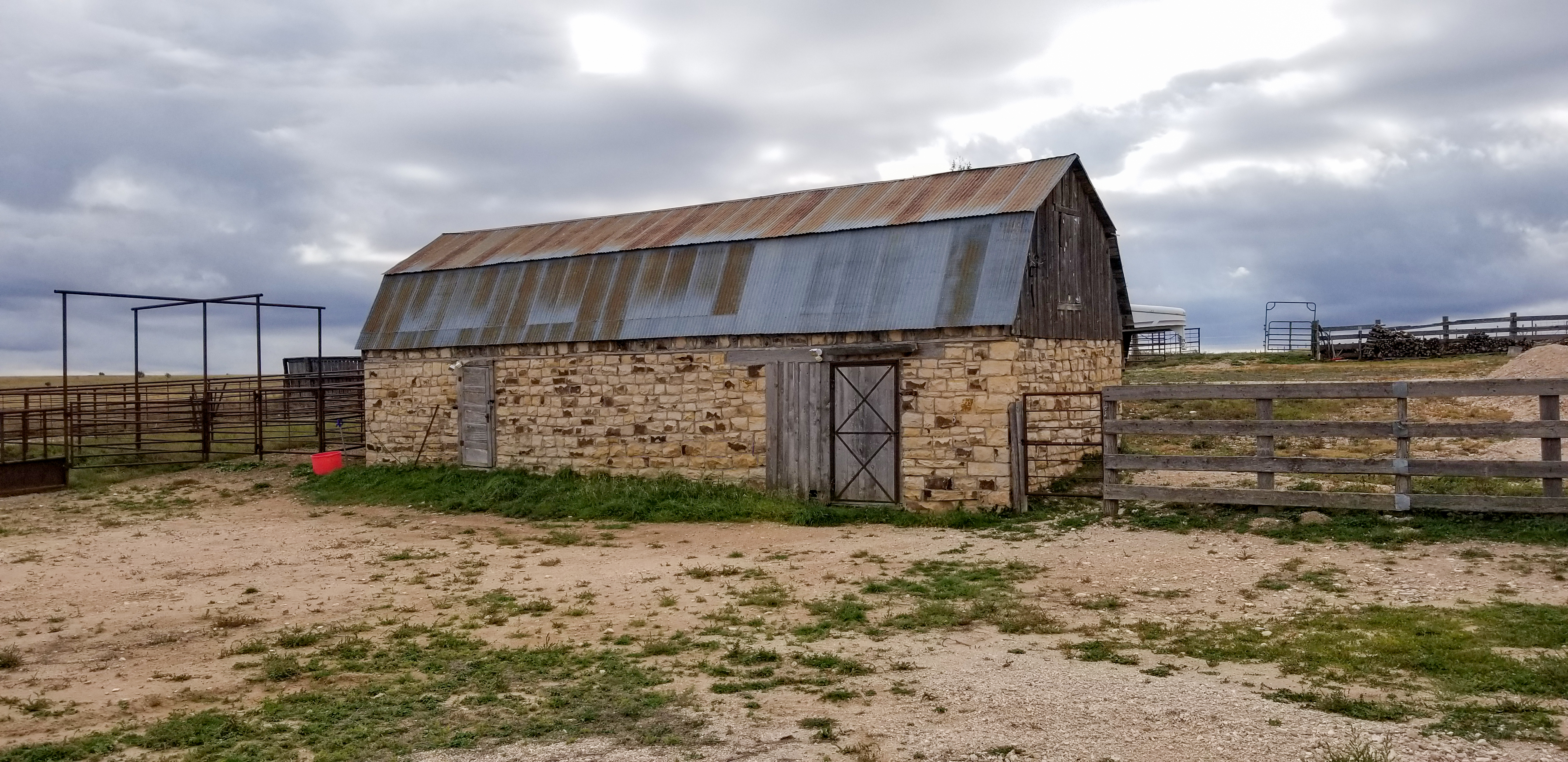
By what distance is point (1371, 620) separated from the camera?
8.08 metres

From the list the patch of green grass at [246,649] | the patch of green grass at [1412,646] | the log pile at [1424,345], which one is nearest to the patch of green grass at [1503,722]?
the patch of green grass at [1412,646]

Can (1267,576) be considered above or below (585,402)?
below

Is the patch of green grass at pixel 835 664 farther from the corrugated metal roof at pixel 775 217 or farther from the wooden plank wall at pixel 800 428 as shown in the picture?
the corrugated metal roof at pixel 775 217

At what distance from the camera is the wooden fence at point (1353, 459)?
11375mm

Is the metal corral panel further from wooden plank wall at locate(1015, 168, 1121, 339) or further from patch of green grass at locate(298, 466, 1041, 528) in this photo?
patch of green grass at locate(298, 466, 1041, 528)

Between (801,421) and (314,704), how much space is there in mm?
9881

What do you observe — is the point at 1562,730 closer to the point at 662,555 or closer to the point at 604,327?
the point at 662,555

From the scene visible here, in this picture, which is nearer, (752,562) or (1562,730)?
(1562,730)

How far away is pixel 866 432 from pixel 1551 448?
26.3 feet

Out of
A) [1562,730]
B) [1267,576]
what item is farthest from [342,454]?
[1562,730]

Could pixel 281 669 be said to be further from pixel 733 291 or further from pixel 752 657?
pixel 733 291

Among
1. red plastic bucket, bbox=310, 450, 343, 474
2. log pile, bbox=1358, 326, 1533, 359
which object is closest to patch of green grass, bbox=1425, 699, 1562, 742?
red plastic bucket, bbox=310, 450, 343, 474

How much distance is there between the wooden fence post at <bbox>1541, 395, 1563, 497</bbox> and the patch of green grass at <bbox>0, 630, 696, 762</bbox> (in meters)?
9.66

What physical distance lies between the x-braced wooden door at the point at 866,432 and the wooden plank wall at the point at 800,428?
0.43ft
